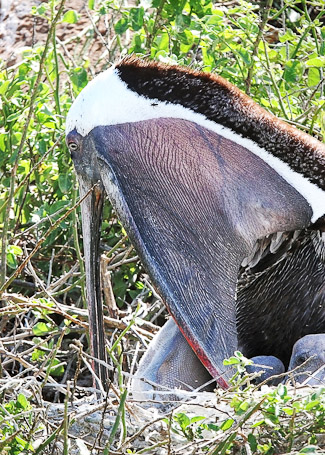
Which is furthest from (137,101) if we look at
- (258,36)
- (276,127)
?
(258,36)

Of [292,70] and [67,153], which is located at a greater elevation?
[292,70]

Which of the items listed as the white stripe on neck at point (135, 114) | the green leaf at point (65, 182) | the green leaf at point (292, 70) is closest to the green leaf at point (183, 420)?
the white stripe on neck at point (135, 114)

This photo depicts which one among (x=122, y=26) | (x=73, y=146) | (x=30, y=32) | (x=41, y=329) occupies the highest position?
(x=122, y=26)

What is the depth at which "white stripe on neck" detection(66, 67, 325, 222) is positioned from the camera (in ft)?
11.9

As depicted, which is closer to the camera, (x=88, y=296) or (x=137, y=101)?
(x=137, y=101)

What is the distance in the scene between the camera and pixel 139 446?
3.26 meters

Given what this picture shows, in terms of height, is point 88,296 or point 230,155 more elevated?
point 230,155

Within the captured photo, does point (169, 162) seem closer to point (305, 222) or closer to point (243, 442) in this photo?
point (305, 222)

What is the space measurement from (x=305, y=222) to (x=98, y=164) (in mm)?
738

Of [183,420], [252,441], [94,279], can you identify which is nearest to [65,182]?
[94,279]

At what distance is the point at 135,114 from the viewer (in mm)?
3643

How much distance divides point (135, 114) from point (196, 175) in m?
0.29

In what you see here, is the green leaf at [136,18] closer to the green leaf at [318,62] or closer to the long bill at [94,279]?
the green leaf at [318,62]

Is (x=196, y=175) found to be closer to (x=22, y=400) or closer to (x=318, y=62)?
(x=22, y=400)
